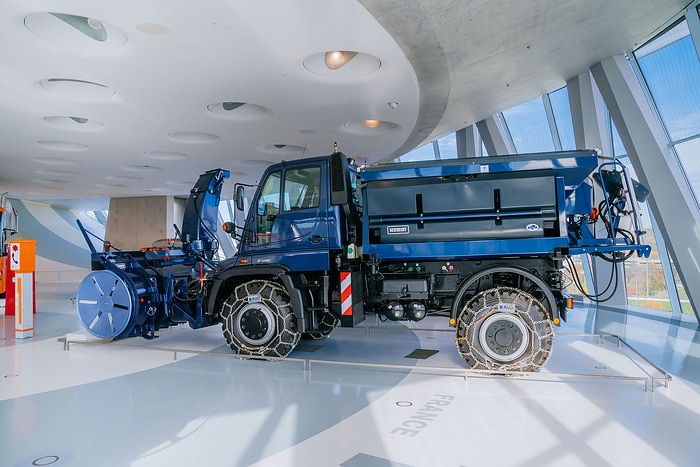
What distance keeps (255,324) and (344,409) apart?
200cm

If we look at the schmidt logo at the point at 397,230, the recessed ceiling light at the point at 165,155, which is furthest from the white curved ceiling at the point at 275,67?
the schmidt logo at the point at 397,230

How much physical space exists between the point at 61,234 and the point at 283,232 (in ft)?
92.5

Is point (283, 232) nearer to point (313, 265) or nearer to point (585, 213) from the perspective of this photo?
point (313, 265)

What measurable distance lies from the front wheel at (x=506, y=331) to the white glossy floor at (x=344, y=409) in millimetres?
199

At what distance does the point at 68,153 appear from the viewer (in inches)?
475

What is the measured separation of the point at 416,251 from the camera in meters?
4.94

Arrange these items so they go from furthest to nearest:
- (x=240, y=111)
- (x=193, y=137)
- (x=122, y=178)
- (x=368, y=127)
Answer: (x=122, y=178), (x=193, y=137), (x=368, y=127), (x=240, y=111)

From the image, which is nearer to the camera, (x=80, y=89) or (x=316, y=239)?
(x=316, y=239)

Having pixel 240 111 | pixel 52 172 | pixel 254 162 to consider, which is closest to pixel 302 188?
pixel 240 111

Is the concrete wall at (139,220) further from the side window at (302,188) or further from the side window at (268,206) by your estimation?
the side window at (302,188)

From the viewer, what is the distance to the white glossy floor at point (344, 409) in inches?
117

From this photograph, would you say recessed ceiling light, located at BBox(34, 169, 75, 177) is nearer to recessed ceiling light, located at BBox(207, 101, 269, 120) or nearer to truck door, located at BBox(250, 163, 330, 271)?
recessed ceiling light, located at BBox(207, 101, 269, 120)

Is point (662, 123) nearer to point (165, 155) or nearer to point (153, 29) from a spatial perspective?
point (153, 29)

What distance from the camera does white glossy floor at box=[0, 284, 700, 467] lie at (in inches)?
117
